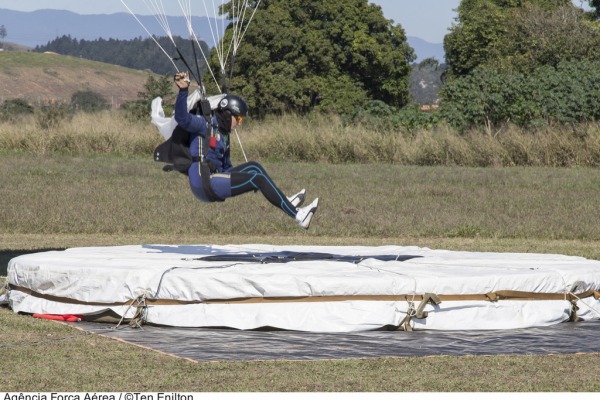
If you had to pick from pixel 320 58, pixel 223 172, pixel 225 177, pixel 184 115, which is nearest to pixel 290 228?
pixel 223 172

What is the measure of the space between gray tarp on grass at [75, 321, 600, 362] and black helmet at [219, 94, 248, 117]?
1.91m

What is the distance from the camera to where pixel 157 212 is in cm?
1691

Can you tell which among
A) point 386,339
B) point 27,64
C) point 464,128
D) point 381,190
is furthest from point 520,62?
point 27,64

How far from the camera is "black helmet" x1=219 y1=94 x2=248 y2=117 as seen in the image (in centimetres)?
884

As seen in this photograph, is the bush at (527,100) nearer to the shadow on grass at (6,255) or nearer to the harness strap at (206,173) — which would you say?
the shadow on grass at (6,255)

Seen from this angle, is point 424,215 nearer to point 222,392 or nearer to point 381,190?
point 381,190

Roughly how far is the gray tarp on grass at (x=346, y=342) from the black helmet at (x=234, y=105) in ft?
6.26

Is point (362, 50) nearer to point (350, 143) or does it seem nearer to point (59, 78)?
point (350, 143)

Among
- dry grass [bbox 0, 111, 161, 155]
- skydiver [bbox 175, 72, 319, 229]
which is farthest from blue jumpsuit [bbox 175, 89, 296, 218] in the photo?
dry grass [bbox 0, 111, 161, 155]

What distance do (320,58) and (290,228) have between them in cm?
3404

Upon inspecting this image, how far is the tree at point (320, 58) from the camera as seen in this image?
151ft

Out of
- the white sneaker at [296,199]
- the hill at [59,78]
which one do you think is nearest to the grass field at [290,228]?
the white sneaker at [296,199]

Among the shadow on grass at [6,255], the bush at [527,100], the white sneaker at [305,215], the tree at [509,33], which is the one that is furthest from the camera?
the tree at [509,33]

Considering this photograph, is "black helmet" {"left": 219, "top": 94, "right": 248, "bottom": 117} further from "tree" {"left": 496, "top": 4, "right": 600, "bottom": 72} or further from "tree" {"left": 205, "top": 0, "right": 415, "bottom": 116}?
"tree" {"left": 205, "top": 0, "right": 415, "bottom": 116}
